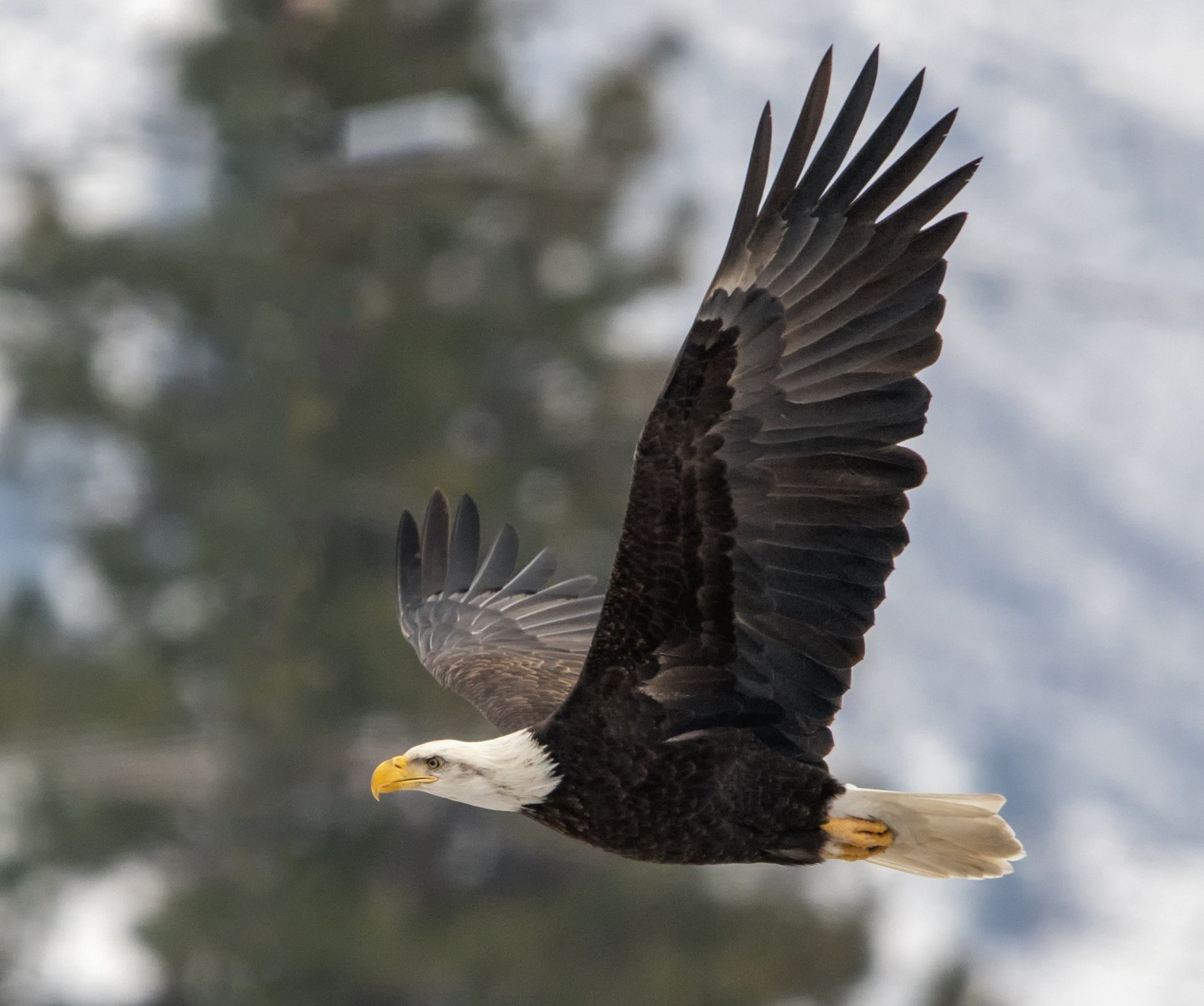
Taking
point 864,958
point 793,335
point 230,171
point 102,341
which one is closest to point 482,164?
point 230,171

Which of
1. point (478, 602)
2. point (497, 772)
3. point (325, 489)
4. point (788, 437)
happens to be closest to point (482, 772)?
point (497, 772)

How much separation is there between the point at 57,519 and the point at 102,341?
8.10 ft

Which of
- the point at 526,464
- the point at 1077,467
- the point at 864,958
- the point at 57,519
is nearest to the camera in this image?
the point at 864,958

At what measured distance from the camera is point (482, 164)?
69.5ft

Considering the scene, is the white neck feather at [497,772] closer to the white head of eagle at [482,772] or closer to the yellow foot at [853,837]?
the white head of eagle at [482,772]

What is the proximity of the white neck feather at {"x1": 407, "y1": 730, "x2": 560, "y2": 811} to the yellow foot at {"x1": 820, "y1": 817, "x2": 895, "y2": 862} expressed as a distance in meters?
0.70

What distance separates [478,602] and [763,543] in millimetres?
2040

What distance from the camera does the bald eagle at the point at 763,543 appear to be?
4.89m

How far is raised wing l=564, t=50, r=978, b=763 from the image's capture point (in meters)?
4.89

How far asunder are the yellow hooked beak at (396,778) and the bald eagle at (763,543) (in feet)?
0.06

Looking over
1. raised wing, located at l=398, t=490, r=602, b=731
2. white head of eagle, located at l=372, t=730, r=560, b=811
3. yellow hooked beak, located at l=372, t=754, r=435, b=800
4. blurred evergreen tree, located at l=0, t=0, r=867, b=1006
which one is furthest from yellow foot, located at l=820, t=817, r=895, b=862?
blurred evergreen tree, located at l=0, t=0, r=867, b=1006

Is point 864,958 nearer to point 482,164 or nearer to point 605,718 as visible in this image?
point 482,164

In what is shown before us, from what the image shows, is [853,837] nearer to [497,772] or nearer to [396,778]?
[497,772]

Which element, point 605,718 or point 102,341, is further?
point 102,341
